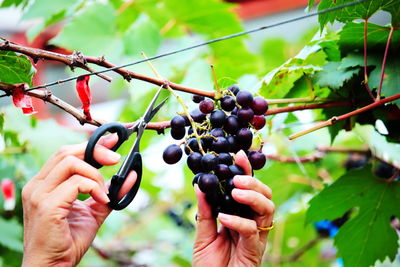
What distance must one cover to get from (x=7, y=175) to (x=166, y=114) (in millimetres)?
502

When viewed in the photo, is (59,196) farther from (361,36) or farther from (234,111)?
(361,36)

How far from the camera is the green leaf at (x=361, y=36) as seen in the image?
862 mm

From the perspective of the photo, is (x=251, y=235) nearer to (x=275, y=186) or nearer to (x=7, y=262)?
(x=275, y=186)

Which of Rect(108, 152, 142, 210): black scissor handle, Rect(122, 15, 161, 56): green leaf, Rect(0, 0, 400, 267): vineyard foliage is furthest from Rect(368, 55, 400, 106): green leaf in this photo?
Rect(122, 15, 161, 56): green leaf

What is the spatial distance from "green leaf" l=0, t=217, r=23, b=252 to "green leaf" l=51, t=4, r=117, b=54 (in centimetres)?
56

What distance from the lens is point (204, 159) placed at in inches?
27.2

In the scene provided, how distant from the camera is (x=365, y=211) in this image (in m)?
1.03

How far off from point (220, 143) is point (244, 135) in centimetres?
4

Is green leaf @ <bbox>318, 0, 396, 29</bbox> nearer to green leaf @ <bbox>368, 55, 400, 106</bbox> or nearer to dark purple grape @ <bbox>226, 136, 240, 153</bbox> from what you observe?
green leaf @ <bbox>368, 55, 400, 106</bbox>

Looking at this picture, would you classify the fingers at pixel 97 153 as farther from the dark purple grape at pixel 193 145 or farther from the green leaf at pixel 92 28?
the green leaf at pixel 92 28

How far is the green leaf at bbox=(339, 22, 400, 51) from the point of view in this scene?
2.83 feet

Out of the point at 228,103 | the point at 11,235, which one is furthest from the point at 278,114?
the point at 11,235

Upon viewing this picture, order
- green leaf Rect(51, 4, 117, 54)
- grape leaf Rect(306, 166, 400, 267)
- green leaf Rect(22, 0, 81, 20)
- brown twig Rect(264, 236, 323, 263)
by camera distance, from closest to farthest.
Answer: grape leaf Rect(306, 166, 400, 267), green leaf Rect(22, 0, 81, 20), green leaf Rect(51, 4, 117, 54), brown twig Rect(264, 236, 323, 263)

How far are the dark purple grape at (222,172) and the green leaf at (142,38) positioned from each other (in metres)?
0.74
